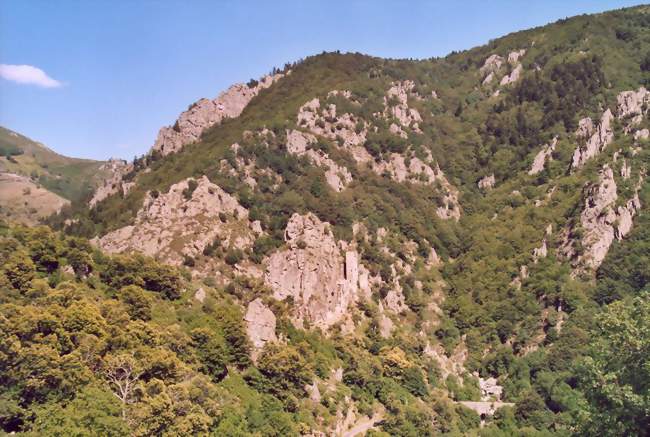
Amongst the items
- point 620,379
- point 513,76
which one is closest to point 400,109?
point 513,76

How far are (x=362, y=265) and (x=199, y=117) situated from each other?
70496 millimetres

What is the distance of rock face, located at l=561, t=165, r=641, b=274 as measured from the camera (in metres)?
113

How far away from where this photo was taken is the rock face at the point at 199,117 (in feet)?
489

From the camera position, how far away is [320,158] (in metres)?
131

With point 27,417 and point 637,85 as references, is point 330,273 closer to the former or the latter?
point 27,417

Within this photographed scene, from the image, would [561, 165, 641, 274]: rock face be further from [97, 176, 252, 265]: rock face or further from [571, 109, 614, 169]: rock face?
[97, 176, 252, 265]: rock face

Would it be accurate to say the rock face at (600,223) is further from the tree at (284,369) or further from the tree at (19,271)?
the tree at (19,271)

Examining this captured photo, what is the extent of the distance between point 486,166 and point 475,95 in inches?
1774

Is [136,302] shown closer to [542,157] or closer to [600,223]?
→ [600,223]

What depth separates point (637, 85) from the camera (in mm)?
156625

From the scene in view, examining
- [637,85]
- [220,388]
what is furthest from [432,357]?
[637,85]

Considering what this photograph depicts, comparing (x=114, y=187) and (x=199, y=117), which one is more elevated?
(x=199, y=117)

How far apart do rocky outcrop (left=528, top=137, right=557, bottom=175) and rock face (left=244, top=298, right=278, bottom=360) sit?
96530mm

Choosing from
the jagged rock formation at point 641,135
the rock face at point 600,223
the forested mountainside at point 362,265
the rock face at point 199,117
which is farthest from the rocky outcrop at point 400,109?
the rock face at point 600,223
